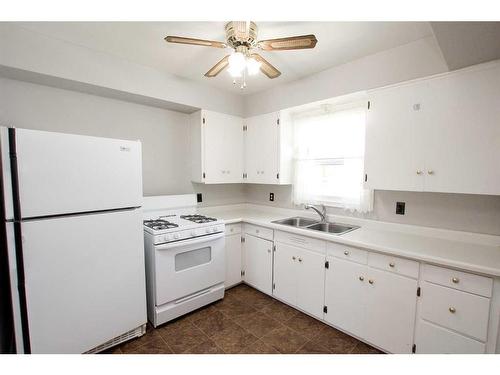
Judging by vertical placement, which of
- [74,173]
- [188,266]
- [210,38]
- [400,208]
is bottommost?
[188,266]

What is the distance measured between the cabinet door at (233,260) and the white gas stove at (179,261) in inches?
7.5

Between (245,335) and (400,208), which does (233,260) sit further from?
(400,208)

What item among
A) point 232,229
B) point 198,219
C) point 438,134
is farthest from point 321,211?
point 198,219

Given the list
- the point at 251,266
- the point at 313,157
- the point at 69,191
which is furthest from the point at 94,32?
the point at 251,266

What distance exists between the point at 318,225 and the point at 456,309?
1.29 metres

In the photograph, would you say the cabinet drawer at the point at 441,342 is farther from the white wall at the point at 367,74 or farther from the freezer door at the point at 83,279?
the freezer door at the point at 83,279

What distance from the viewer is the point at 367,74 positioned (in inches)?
81.7

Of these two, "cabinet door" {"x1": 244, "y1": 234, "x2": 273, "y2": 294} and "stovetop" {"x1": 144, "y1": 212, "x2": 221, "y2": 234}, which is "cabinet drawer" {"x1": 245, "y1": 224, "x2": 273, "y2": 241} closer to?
"cabinet door" {"x1": 244, "y1": 234, "x2": 273, "y2": 294}

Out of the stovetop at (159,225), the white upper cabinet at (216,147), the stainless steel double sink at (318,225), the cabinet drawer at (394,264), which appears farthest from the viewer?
the white upper cabinet at (216,147)

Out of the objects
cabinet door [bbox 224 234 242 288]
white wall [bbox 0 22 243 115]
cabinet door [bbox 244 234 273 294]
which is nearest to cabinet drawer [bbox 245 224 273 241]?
cabinet door [bbox 244 234 273 294]

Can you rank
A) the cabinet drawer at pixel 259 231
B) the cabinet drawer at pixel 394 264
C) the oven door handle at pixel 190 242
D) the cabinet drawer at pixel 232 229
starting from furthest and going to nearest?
1. the cabinet drawer at pixel 232 229
2. the cabinet drawer at pixel 259 231
3. the oven door handle at pixel 190 242
4. the cabinet drawer at pixel 394 264

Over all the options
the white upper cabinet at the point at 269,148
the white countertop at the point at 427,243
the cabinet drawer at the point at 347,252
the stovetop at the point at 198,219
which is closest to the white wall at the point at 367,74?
the white upper cabinet at the point at 269,148

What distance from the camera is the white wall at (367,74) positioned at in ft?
5.85

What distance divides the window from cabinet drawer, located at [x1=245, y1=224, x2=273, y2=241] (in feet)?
2.01
